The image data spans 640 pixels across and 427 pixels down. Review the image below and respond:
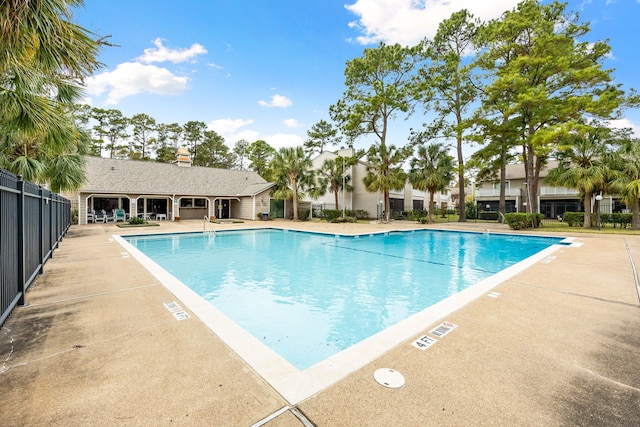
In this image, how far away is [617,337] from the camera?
3328 mm

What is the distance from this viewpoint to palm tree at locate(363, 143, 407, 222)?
22141mm

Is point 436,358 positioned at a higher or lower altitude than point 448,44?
lower

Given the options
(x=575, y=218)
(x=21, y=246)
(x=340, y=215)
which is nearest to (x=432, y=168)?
(x=340, y=215)

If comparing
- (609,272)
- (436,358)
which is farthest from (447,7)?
(436,358)

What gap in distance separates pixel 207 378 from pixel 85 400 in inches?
33.5

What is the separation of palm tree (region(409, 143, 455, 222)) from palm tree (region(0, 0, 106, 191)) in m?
21.5

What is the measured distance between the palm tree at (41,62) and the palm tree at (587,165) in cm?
2168

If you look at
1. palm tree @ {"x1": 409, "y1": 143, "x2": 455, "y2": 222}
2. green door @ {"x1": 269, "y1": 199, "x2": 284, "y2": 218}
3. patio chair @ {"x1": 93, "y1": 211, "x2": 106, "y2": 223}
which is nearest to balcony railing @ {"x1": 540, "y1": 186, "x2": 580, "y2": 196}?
palm tree @ {"x1": 409, "y1": 143, "x2": 455, "y2": 222}

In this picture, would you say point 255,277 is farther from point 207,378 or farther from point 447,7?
point 447,7

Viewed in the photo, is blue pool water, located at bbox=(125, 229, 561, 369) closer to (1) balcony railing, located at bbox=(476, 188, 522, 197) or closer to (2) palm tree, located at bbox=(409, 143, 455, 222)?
(2) palm tree, located at bbox=(409, 143, 455, 222)

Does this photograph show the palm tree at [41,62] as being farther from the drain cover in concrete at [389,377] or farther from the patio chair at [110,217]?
the patio chair at [110,217]

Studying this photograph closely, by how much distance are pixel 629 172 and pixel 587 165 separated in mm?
1910

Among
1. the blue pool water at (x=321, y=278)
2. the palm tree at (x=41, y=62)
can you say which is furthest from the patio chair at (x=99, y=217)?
the palm tree at (x=41, y=62)

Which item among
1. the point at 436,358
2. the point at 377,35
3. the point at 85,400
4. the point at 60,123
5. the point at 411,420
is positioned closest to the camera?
the point at 411,420
